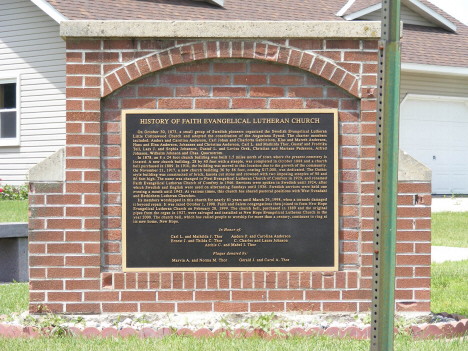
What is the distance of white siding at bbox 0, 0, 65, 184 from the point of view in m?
12.7

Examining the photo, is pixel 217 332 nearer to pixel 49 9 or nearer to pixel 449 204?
pixel 49 9

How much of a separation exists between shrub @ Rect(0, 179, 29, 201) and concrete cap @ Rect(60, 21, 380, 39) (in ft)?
29.9

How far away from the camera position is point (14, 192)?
43.2 ft

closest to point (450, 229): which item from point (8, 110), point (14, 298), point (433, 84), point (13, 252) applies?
point (433, 84)

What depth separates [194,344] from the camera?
13.5 ft

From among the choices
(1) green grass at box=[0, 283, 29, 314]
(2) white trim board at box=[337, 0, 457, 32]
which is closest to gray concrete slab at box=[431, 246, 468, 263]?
(1) green grass at box=[0, 283, 29, 314]

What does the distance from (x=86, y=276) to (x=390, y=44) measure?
3055 millimetres

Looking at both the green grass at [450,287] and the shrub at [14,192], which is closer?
the green grass at [450,287]

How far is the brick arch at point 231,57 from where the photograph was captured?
4566mm

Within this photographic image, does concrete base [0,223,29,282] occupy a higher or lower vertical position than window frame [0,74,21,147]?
lower

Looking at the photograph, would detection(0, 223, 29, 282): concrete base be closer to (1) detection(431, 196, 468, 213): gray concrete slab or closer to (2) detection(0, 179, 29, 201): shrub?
(2) detection(0, 179, 29, 201): shrub

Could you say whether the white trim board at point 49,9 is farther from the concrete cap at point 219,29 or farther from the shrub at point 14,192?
the concrete cap at point 219,29

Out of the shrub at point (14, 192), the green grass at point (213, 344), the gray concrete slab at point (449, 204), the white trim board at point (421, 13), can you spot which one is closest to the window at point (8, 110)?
the shrub at point (14, 192)

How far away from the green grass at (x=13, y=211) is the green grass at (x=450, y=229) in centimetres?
654
